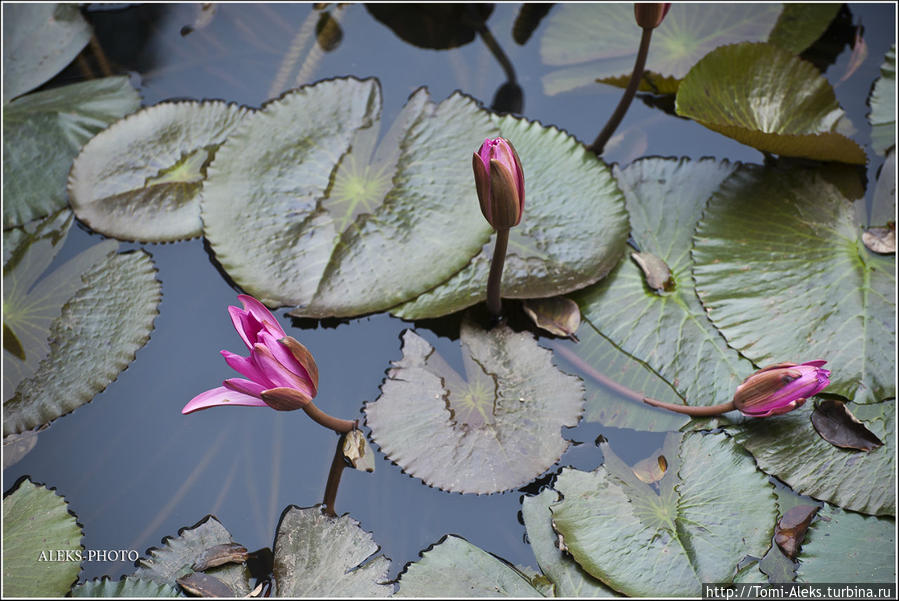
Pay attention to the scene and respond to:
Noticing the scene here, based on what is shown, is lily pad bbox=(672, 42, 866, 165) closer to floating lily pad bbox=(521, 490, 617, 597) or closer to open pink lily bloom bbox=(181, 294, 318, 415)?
floating lily pad bbox=(521, 490, 617, 597)

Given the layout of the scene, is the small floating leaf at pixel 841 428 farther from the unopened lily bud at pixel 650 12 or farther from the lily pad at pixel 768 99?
the unopened lily bud at pixel 650 12

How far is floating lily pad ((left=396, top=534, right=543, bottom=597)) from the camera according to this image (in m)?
1.41

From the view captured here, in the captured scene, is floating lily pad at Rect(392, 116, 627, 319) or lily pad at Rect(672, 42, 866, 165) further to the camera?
lily pad at Rect(672, 42, 866, 165)

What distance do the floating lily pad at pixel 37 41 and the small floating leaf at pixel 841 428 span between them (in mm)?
2555

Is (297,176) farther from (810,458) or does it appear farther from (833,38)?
(833,38)

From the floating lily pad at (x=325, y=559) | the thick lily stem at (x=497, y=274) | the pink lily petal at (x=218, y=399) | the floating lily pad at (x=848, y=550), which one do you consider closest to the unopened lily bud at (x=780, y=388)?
the floating lily pad at (x=848, y=550)

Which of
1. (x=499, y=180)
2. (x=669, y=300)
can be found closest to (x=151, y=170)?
(x=499, y=180)

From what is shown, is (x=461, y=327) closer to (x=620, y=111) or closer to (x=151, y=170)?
(x=620, y=111)

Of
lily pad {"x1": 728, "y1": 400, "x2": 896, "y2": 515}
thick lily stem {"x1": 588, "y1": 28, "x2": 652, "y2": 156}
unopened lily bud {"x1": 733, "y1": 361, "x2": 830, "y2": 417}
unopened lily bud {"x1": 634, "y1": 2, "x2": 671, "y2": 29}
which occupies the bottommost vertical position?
lily pad {"x1": 728, "y1": 400, "x2": 896, "y2": 515}

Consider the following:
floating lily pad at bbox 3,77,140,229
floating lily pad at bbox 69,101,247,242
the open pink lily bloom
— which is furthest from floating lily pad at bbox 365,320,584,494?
floating lily pad at bbox 3,77,140,229

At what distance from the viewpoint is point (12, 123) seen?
2098 mm

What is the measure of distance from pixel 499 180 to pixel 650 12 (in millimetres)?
836

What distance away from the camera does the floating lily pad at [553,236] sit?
1.73 metres

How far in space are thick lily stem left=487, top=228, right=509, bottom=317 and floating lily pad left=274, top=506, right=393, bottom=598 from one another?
635 millimetres
